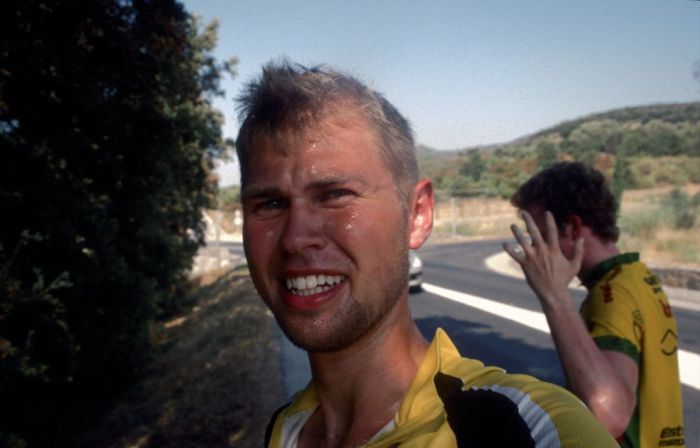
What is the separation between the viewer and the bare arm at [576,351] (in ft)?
5.98

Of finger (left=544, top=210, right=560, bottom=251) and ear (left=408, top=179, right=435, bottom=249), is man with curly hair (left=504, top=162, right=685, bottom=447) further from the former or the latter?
ear (left=408, top=179, right=435, bottom=249)

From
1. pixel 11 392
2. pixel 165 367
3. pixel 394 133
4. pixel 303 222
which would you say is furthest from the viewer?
pixel 165 367

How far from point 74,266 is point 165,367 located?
442 cm

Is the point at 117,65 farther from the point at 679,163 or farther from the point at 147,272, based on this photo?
the point at 679,163

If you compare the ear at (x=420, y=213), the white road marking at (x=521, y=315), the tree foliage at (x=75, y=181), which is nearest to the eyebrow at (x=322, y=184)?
the ear at (x=420, y=213)

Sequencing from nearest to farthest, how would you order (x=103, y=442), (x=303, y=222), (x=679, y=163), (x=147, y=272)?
(x=303, y=222), (x=103, y=442), (x=147, y=272), (x=679, y=163)

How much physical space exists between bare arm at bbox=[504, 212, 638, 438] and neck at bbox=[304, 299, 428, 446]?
539mm

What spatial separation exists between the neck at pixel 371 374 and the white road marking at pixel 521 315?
435 cm

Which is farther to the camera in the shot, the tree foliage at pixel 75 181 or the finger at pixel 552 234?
the tree foliage at pixel 75 181

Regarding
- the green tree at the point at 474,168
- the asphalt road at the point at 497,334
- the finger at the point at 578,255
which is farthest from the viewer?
the green tree at the point at 474,168

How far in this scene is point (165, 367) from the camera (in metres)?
10.4

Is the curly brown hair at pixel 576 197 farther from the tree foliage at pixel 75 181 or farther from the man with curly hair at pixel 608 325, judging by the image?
the tree foliage at pixel 75 181

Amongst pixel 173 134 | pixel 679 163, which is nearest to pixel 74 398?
pixel 173 134

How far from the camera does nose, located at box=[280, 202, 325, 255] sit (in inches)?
59.2
